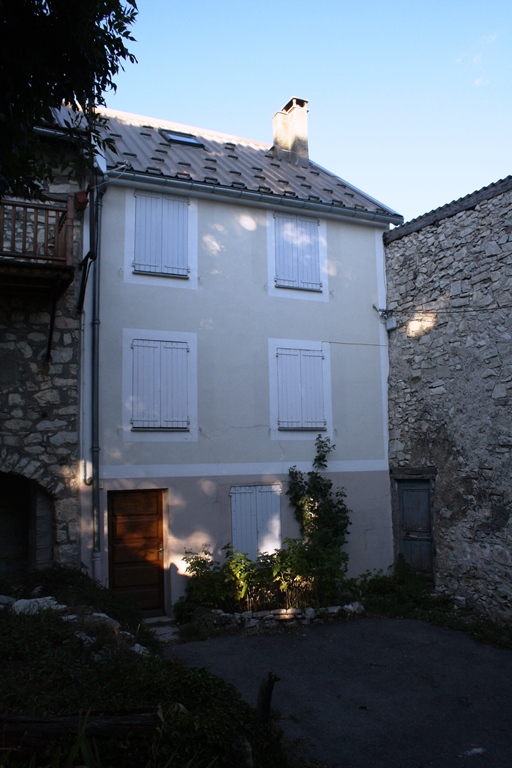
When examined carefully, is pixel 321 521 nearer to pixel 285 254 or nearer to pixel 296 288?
pixel 296 288

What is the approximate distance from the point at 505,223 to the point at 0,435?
23.6ft

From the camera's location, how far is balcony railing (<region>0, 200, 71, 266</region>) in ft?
25.1

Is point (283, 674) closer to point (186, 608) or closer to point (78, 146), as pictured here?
point (186, 608)

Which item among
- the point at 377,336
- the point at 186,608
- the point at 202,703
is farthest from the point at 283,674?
the point at 377,336

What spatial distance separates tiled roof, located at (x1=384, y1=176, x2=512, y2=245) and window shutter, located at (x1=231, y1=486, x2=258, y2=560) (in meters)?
4.94

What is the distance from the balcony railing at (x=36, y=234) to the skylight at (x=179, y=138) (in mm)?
4006

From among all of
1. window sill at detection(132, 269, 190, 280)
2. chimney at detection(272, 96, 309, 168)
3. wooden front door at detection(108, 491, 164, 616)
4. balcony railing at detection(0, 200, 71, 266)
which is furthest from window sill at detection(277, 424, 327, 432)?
chimney at detection(272, 96, 309, 168)

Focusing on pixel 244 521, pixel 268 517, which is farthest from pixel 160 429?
pixel 268 517

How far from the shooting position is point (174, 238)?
973cm

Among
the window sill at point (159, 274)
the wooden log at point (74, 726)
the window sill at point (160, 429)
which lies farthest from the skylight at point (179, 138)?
the wooden log at point (74, 726)

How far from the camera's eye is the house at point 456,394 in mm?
8875

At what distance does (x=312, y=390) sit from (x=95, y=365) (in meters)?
3.45

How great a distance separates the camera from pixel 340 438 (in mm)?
10461

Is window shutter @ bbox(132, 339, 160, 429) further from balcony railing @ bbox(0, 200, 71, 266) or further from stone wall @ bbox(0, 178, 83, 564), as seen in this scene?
balcony railing @ bbox(0, 200, 71, 266)
